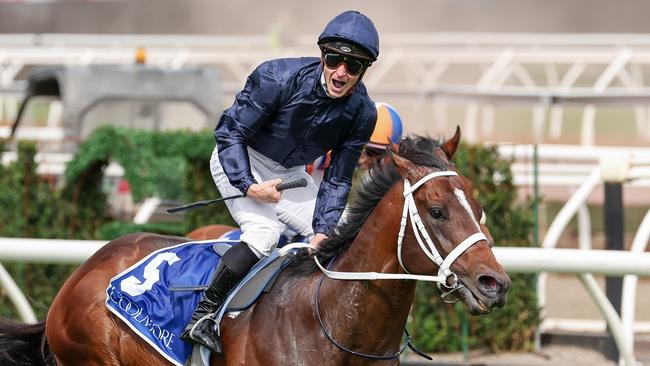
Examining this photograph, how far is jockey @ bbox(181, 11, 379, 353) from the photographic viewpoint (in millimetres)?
3779

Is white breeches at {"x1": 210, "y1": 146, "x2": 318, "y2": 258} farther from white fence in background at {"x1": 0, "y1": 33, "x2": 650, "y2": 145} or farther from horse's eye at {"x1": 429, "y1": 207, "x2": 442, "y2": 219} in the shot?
white fence in background at {"x1": 0, "y1": 33, "x2": 650, "y2": 145}

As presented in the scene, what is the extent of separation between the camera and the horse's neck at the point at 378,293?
11.9 ft

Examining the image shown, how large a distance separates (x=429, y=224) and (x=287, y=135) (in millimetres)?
782

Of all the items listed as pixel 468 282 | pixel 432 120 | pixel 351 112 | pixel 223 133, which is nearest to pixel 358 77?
pixel 351 112

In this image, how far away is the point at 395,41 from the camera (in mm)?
12648

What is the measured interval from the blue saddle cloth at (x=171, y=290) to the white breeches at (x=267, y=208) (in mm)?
103

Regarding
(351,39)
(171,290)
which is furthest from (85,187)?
(351,39)

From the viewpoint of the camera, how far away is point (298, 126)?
13.0 ft

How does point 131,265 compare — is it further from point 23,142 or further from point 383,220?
point 23,142

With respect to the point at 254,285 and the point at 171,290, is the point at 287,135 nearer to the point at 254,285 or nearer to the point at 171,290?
the point at 254,285

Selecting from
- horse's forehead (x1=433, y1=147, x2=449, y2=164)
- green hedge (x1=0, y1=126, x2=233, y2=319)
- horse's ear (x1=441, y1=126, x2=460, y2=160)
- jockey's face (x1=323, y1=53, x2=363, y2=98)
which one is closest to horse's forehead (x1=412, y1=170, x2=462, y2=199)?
horse's forehead (x1=433, y1=147, x2=449, y2=164)

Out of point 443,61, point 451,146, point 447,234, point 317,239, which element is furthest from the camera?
point 443,61

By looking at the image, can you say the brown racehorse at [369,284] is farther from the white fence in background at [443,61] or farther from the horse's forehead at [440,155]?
the white fence in background at [443,61]

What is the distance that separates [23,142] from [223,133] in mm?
3974
